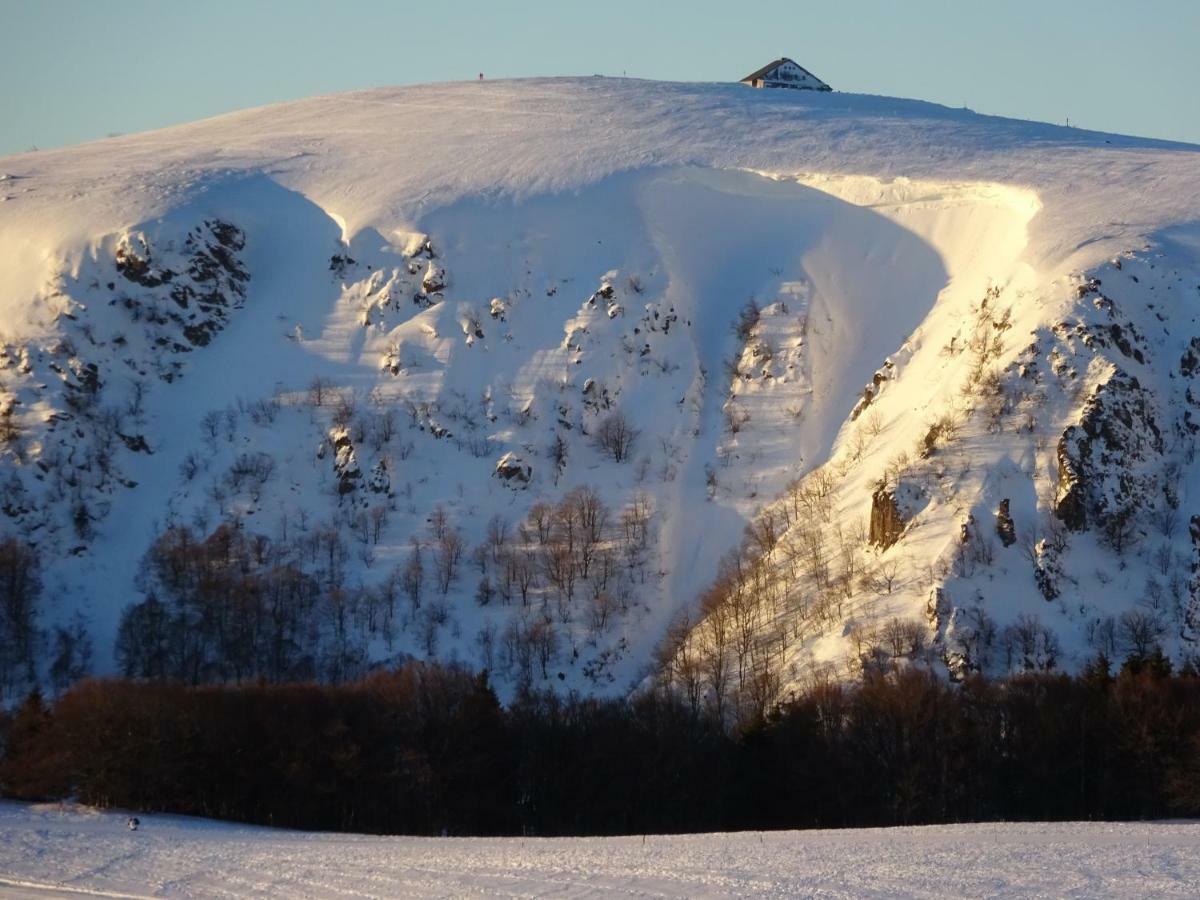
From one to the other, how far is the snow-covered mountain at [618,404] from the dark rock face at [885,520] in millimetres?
186

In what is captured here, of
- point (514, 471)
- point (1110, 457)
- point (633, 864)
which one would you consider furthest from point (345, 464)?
point (633, 864)

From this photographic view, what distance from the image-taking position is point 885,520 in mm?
73625

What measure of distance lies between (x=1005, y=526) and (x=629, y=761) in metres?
21.1

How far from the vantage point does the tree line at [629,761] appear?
186 ft

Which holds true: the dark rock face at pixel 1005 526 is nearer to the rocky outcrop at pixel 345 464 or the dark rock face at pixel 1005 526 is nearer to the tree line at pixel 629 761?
the tree line at pixel 629 761

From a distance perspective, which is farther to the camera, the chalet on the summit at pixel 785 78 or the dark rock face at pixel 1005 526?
the chalet on the summit at pixel 785 78

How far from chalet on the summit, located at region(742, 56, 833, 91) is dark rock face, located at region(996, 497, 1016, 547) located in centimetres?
7808

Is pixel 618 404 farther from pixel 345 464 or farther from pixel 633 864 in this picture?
pixel 633 864

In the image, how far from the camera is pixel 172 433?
8931cm

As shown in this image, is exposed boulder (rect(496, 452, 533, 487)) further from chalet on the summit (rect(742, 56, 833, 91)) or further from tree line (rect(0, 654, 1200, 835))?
chalet on the summit (rect(742, 56, 833, 91))

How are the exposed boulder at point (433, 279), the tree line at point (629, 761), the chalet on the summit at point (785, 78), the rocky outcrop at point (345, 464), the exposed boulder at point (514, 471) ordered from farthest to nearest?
the chalet on the summit at point (785, 78) → the exposed boulder at point (433, 279) → the rocky outcrop at point (345, 464) → the exposed boulder at point (514, 471) → the tree line at point (629, 761)

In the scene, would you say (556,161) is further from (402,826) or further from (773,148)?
(402,826)

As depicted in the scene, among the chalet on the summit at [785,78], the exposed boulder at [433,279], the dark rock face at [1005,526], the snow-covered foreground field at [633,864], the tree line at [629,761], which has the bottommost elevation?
the snow-covered foreground field at [633,864]

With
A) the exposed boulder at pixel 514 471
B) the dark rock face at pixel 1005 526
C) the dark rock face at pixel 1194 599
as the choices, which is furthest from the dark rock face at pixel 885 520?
the exposed boulder at pixel 514 471
